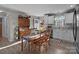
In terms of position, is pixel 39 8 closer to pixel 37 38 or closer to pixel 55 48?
pixel 37 38

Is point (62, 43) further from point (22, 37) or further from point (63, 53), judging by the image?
point (22, 37)

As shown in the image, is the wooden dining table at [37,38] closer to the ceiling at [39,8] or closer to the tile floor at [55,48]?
the tile floor at [55,48]

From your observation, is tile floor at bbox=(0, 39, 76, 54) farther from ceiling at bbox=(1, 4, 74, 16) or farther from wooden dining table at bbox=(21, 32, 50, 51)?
ceiling at bbox=(1, 4, 74, 16)

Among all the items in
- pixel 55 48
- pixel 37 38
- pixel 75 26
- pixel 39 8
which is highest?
pixel 39 8

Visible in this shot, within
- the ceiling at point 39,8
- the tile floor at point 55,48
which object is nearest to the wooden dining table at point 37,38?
the tile floor at point 55,48

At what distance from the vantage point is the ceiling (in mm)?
1928

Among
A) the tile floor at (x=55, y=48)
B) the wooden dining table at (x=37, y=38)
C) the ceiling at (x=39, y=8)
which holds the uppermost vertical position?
the ceiling at (x=39, y=8)

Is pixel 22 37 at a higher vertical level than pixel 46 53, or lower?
higher

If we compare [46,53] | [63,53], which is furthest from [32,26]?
[63,53]

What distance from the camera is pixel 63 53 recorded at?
6.57 feet

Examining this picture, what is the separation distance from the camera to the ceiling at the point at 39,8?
193 cm

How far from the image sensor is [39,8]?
6.42ft

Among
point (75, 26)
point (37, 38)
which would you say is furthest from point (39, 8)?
point (75, 26)
